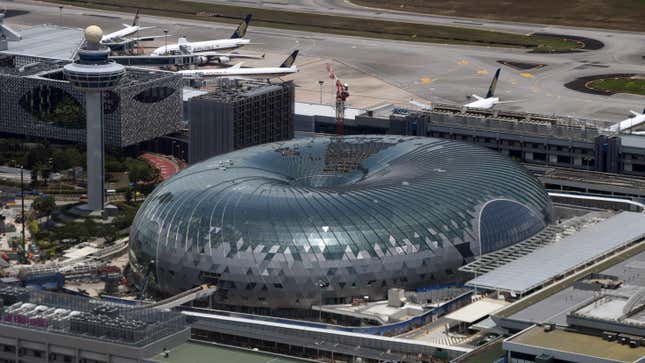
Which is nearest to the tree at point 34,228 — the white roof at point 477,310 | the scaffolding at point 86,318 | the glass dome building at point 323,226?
the glass dome building at point 323,226

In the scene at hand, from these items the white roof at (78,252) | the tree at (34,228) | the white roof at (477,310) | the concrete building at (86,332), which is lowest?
the white roof at (78,252)

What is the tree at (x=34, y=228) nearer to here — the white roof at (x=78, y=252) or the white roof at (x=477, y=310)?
the white roof at (x=78, y=252)

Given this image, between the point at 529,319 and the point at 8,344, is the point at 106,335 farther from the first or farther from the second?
the point at 529,319

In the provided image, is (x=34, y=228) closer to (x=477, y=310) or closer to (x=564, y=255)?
(x=564, y=255)

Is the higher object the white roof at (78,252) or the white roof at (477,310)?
the white roof at (477,310)

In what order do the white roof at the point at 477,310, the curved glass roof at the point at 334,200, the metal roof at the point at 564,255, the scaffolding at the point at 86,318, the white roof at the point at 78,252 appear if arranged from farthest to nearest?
the white roof at the point at 78,252 → the curved glass roof at the point at 334,200 → the metal roof at the point at 564,255 → the white roof at the point at 477,310 → the scaffolding at the point at 86,318

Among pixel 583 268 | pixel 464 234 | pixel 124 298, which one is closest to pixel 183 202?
pixel 124 298
